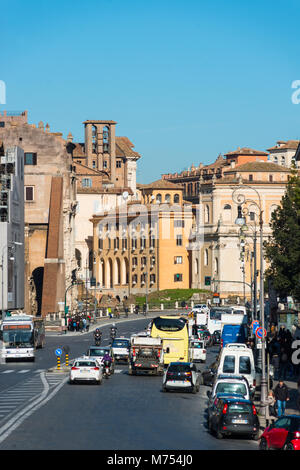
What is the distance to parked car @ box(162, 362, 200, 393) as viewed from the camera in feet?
153

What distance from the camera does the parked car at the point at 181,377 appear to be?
153 feet

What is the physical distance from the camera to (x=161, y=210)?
159 metres

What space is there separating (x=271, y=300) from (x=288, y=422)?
250 feet

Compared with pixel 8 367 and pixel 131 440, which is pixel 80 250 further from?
pixel 131 440

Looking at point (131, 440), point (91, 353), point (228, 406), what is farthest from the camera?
point (91, 353)

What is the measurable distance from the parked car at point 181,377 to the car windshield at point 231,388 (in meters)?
9.00

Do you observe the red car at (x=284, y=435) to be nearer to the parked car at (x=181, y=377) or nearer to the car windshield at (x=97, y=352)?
the parked car at (x=181, y=377)

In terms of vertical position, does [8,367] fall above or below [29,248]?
below

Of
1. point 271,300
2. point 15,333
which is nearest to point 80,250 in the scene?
point 271,300

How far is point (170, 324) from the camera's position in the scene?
198 feet

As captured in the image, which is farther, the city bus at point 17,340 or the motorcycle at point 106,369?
Result: the city bus at point 17,340

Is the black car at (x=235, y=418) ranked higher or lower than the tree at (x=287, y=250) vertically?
lower

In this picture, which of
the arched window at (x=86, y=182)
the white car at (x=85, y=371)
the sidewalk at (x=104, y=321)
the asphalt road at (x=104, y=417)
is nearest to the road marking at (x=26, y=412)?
the asphalt road at (x=104, y=417)
